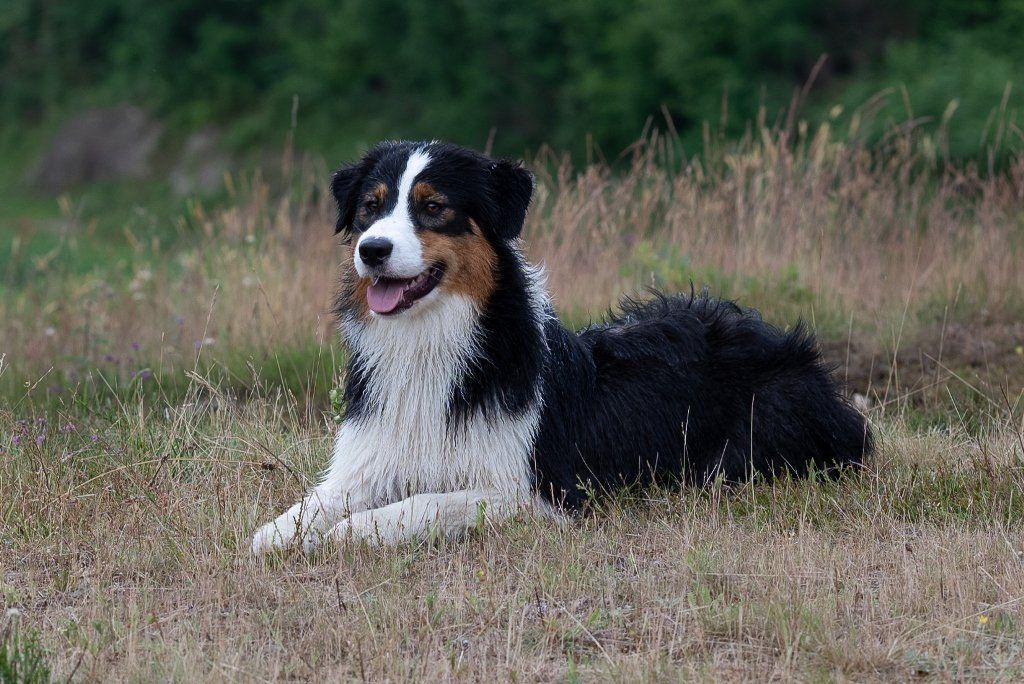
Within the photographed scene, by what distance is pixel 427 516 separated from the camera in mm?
5004

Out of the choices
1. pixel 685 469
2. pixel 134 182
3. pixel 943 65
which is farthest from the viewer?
pixel 134 182

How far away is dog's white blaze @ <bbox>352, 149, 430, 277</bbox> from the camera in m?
4.78

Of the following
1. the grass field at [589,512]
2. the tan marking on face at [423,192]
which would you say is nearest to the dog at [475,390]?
the tan marking on face at [423,192]

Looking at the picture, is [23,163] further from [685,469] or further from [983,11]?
[685,469]

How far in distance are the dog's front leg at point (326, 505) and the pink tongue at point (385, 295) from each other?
2.03 feet

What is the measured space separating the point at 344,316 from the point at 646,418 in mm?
1412

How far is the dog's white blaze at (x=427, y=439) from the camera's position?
16.9 ft

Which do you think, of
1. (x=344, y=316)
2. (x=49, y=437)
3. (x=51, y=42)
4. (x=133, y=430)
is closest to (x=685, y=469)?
(x=344, y=316)

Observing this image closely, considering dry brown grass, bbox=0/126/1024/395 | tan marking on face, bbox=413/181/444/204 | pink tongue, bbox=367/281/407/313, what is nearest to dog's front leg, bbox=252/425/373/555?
pink tongue, bbox=367/281/407/313

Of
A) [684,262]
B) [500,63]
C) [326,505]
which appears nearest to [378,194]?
[326,505]

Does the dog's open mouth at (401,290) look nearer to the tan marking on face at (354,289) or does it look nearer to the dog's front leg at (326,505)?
the tan marking on face at (354,289)

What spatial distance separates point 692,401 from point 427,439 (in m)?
1.31

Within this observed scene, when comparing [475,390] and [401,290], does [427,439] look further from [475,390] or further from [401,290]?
[401,290]

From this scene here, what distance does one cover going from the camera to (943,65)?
74.9 feet
